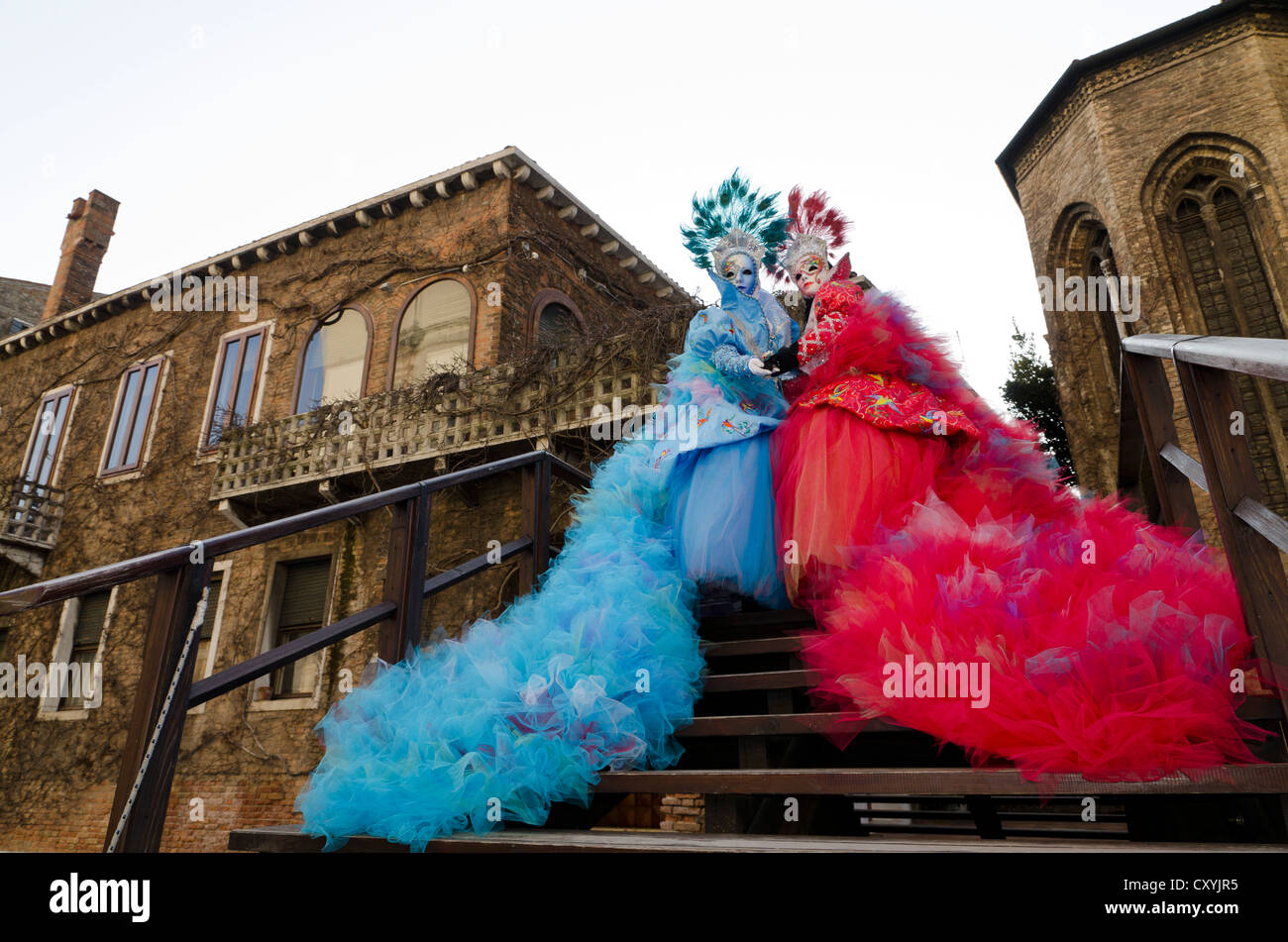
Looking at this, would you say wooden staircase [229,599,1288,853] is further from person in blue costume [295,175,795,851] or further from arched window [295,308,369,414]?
arched window [295,308,369,414]

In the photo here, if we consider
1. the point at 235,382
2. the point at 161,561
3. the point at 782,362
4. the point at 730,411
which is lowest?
the point at 161,561

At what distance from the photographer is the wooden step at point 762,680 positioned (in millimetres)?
2625

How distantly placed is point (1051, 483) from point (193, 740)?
11.4m

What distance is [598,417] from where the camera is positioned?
8.75m

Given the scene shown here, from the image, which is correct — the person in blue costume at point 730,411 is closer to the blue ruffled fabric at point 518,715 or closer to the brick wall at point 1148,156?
the blue ruffled fabric at point 518,715

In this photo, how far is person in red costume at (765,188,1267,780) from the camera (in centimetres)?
183

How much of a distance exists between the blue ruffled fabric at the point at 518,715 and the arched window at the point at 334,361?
987cm

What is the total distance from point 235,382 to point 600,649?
497 inches

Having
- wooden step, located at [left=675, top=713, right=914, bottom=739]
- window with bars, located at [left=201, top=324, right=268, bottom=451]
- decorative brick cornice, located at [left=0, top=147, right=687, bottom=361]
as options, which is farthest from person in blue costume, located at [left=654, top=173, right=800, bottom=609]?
window with bars, located at [left=201, top=324, right=268, bottom=451]

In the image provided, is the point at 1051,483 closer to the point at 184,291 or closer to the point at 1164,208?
the point at 1164,208

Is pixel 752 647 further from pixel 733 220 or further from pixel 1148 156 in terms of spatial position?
pixel 1148 156

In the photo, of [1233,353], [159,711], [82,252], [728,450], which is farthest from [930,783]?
[82,252]

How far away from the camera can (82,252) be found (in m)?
17.1

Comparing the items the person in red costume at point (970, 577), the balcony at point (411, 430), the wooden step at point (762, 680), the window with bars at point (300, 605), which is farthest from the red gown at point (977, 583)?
the window with bars at point (300, 605)
